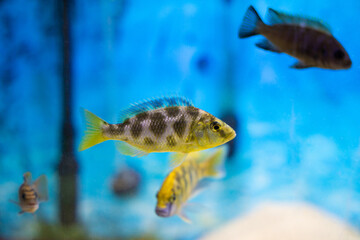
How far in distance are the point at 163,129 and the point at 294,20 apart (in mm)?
729

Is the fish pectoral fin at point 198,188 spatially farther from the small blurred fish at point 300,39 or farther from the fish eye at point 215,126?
the small blurred fish at point 300,39

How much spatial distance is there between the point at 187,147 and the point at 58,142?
6.90 feet

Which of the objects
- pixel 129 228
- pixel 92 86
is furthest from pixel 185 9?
pixel 129 228

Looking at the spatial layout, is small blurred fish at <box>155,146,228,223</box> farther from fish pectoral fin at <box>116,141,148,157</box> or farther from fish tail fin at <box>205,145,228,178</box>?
fish pectoral fin at <box>116,141,148,157</box>

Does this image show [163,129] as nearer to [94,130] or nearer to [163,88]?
[94,130]

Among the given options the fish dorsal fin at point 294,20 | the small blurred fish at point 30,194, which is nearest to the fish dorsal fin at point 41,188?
the small blurred fish at point 30,194

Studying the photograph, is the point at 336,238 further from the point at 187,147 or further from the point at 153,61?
the point at 153,61

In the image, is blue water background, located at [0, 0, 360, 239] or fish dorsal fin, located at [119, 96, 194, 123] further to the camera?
blue water background, located at [0, 0, 360, 239]

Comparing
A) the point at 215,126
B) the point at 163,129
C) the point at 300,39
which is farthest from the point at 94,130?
the point at 300,39

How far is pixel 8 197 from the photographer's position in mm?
2869

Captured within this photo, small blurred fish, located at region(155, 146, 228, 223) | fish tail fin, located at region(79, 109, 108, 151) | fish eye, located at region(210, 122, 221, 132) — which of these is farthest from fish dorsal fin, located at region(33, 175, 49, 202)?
fish eye, located at region(210, 122, 221, 132)

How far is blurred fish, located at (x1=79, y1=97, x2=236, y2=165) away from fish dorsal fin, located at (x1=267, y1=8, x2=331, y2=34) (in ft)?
1.67

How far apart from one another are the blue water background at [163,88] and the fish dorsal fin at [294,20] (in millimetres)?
1100

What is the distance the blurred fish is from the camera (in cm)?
106
